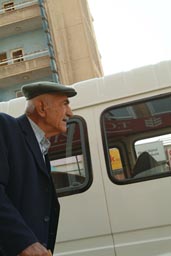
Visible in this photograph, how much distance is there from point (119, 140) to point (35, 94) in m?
1.34

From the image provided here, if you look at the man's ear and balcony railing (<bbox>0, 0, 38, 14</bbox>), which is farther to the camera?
balcony railing (<bbox>0, 0, 38, 14</bbox>)

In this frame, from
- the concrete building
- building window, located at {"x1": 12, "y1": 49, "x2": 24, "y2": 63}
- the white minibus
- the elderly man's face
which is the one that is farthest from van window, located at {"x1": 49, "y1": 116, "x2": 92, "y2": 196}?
building window, located at {"x1": 12, "y1": 49, "x2": 24, "y2": 63}

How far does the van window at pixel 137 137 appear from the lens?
2.94 metres

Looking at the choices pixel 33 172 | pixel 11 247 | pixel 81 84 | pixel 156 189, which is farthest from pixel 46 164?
pixel 81 84

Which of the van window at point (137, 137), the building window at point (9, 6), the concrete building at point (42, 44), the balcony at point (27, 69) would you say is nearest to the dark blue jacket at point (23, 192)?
the van window at point (137, 137)

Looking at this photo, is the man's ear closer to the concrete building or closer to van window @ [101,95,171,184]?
van window @ [101,95,171,184]

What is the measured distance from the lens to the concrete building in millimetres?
20812

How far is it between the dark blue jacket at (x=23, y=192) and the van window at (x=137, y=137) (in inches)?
46.4

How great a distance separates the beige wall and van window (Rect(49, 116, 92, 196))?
56.3ft

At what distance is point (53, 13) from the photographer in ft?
73.4

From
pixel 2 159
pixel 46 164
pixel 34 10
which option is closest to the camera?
pixel 2 159

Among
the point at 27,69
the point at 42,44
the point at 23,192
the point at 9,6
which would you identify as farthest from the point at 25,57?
the point at 23,192

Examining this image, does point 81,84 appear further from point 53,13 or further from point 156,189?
point 53,13

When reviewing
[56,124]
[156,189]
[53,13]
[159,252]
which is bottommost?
[159,252]
